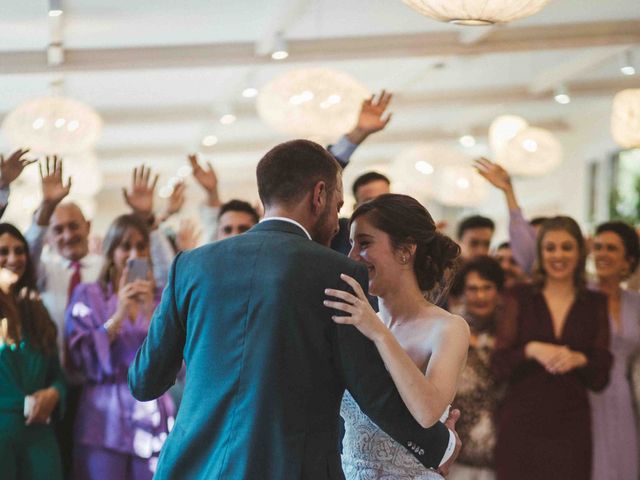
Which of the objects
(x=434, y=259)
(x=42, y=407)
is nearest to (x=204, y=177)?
(x=42, y=407)

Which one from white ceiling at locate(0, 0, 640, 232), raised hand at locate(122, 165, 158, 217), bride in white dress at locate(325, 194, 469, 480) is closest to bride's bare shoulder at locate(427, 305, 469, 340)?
bride in white dress at locate(325, 194, 469, 480)

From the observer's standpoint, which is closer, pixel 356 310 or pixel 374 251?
pixel 356 310

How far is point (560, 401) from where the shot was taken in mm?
5160

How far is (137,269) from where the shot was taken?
473 cm

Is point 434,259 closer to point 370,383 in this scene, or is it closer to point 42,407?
point 370,383

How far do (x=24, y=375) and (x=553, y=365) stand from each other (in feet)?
6.76

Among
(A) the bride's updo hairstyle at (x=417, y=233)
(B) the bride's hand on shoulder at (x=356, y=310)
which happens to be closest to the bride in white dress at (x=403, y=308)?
(A) the bride's updo hairstyle at (x=417, y=233)

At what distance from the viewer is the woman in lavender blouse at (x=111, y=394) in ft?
15.5

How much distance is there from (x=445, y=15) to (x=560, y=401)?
1.64 m

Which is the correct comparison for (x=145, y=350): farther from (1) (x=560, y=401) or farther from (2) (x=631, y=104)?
→ (2) (x=631, y=104)

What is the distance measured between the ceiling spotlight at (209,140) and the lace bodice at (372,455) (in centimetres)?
1206

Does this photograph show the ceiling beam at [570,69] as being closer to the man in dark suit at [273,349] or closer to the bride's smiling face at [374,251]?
the bride's smiling face at [374,251]

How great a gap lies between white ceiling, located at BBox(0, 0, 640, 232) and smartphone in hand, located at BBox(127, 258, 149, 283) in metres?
3.70

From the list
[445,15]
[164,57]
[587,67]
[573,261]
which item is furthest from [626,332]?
[587,67]
